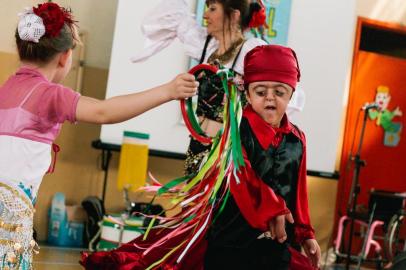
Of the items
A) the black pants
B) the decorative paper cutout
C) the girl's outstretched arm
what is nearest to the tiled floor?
the black pants

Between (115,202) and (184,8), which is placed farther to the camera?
(115,202)

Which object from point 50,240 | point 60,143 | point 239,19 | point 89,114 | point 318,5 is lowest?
point 50,240

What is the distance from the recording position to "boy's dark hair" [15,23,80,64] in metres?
2.49

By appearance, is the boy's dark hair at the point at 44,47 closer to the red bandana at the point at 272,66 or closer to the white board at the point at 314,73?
the red bandana at the point at 272,66

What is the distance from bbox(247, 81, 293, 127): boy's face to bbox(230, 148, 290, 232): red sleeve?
0.19m

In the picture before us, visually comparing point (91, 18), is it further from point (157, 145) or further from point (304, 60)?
point (304, 60)

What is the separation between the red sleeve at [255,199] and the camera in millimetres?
2410

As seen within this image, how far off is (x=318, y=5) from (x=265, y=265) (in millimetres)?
4826

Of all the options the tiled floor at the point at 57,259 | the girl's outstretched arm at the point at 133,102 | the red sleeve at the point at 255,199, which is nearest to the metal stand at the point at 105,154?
the tiled floor at the point at 57,259

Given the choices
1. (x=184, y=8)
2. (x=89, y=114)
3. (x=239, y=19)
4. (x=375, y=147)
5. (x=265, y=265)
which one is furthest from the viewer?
(x=375, y=147)

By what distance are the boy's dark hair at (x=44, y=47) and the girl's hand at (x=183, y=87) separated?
561 mm

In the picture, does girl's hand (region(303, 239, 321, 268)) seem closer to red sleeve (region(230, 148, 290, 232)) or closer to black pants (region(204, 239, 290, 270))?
black pants (region(204, 239, 290, 270))

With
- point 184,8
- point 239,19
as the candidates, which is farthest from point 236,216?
point 184,8

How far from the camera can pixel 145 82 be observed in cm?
652
